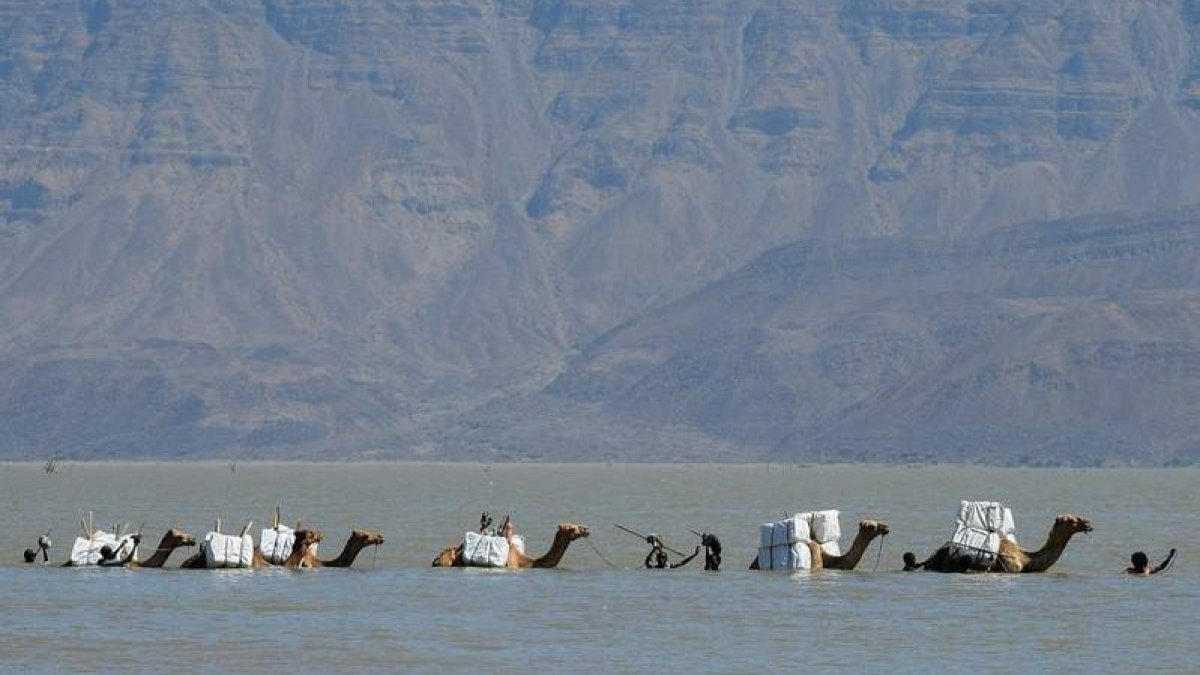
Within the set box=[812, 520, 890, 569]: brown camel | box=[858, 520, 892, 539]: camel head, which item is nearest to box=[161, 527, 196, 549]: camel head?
box=[812, 520, 890, 569]: brown camel

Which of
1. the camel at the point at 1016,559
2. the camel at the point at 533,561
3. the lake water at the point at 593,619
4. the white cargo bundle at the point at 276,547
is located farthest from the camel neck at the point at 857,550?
the white cargo bundle at the point at 276,547

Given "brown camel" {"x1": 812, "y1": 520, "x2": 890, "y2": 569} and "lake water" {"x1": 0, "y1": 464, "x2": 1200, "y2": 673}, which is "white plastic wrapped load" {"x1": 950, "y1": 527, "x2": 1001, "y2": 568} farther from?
"brown camel" {"x1": 812, "y1": 520, "x2": 890, "y2": 569}

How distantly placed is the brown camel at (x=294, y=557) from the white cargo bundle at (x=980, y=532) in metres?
23.3

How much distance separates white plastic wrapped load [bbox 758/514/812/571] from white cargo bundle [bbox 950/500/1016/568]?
5.28 metres

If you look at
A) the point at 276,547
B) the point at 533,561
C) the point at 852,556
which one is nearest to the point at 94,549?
the point at 276,547

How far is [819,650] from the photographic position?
88.6 metres

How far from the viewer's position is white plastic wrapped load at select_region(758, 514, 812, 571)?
112 meters

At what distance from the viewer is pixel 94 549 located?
116188mm

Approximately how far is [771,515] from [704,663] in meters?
115

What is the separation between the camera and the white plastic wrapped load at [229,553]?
114m

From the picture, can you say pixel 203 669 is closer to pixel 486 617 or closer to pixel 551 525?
pixel 486 617

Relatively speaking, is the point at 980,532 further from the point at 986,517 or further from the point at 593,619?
the point at 593,619

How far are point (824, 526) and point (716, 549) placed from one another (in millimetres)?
6100

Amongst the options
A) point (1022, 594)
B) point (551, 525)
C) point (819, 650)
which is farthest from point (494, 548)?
point (551, 525)
